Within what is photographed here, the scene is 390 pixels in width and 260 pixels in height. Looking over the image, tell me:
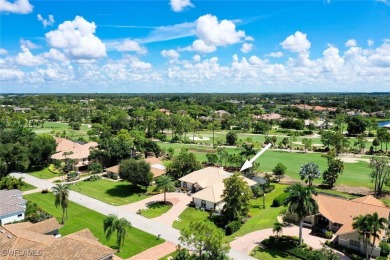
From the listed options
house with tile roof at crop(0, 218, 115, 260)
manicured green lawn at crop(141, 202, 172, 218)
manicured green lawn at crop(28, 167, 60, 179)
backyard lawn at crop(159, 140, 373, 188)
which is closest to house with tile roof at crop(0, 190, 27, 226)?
house with tile roof at crop(0, 218, 115, 260)

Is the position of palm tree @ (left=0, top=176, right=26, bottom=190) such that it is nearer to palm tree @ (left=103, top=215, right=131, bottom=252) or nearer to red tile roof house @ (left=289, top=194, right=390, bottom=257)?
palm tree @ (left=103, top=215, right=131, bottom=252)

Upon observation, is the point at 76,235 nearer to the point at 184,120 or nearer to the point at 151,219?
the point at 151,219

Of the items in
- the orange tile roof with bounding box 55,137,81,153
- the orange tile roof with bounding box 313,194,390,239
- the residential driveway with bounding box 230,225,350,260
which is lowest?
the residential driveway with bounding box 230,225,350,260

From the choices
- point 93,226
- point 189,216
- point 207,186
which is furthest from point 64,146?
point 189,216

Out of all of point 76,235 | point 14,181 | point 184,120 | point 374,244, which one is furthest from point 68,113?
point 374,244

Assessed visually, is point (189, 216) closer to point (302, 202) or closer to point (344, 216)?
point (302, 202)

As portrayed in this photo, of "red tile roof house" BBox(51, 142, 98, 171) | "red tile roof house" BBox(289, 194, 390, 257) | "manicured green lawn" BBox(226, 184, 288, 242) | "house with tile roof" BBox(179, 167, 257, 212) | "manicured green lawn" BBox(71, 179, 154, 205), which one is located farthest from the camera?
"red tile roof house" BBox(51, 142, 98, 171)

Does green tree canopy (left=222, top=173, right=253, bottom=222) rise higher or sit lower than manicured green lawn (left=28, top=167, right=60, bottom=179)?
higher
